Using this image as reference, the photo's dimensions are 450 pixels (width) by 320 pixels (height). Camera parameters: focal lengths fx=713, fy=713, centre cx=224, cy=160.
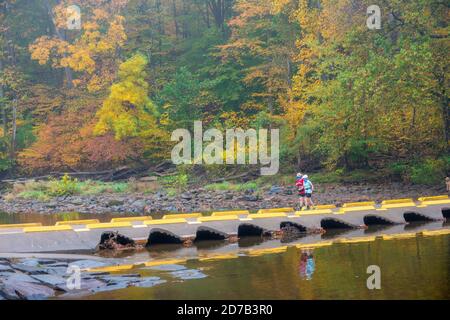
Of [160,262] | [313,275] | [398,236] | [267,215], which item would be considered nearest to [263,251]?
[160,262]

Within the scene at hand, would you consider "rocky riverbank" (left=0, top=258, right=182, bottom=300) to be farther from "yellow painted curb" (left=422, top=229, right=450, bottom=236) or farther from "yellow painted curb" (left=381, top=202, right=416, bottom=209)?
"yellow painted curb" (left=381, top=202, right=416, bottom=209)

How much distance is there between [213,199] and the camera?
32.3 metres

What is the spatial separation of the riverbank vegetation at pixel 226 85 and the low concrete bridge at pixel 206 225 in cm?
744

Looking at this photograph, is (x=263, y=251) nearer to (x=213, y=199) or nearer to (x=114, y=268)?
(x=114, y=268)

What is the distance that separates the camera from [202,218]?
2127 centimetres

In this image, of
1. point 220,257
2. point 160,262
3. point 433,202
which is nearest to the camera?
point 160,262

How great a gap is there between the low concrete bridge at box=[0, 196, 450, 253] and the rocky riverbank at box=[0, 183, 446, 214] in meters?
5.50

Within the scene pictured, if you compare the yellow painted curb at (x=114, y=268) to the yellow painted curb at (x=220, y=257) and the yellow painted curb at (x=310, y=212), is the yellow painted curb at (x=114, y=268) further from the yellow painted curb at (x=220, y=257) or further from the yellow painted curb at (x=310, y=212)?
the yellow painted curb at (x=310, y=212)

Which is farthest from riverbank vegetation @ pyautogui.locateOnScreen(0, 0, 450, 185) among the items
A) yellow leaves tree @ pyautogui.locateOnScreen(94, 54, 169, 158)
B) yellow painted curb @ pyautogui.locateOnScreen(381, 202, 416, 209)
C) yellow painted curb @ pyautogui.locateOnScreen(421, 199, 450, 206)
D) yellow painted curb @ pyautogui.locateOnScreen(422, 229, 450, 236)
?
yellow painted curb @ pyautogui.locateOnScreen(422, 229, 450, 236)

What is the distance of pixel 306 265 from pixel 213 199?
55.3ft

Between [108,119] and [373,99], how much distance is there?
1845 centimetres
